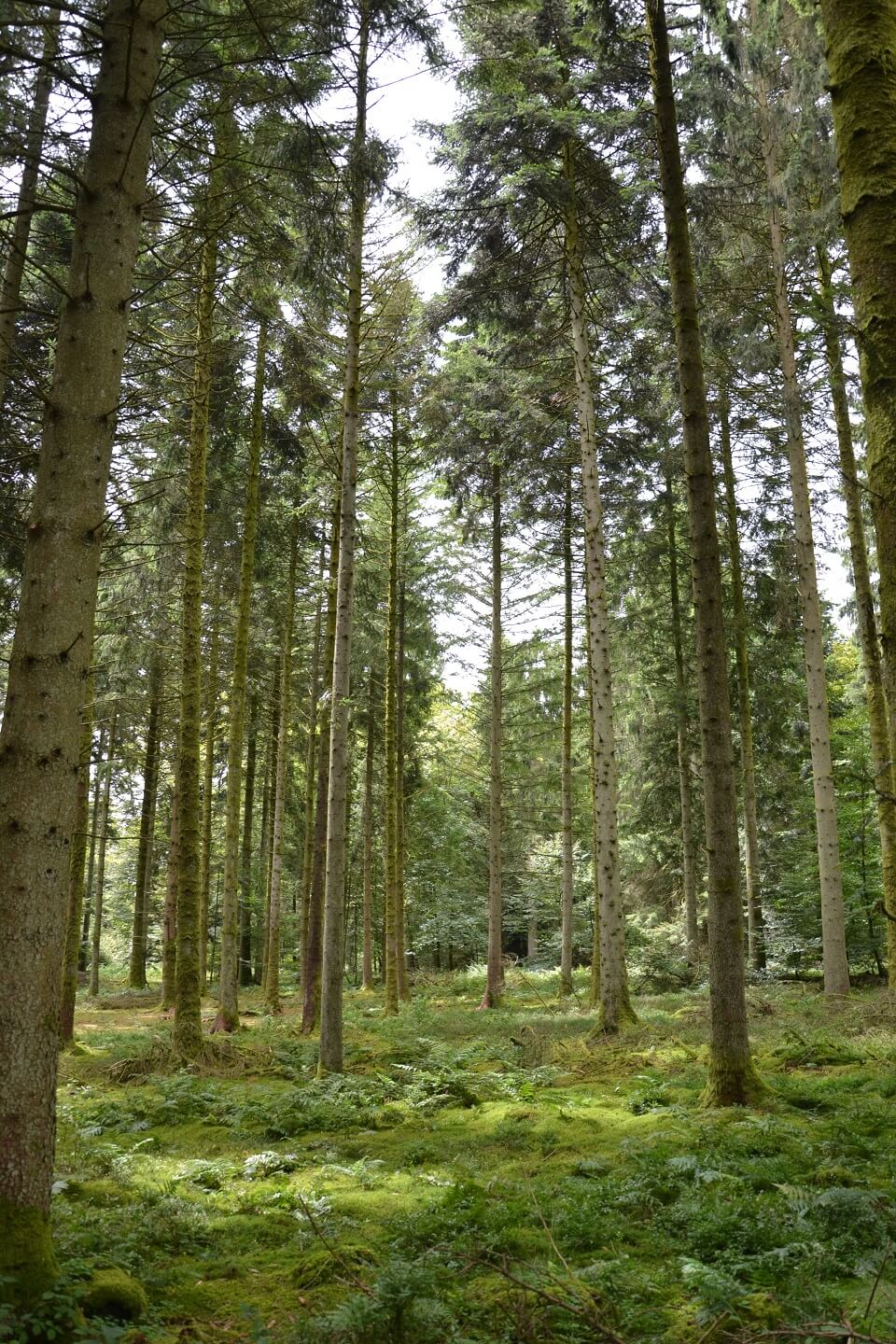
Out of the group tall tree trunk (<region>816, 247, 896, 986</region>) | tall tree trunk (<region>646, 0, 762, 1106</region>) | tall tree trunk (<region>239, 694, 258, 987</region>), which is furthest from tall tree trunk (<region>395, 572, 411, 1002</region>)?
tall tree trunk (<region>646, 0, 762, 1106</region>)

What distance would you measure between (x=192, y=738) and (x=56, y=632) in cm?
770

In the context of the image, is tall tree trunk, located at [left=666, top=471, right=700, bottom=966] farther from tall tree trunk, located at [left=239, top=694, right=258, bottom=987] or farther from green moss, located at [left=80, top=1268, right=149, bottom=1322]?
green moss, located at [left=80, top=1268, right=149, bottom=1322]

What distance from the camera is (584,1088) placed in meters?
8.70

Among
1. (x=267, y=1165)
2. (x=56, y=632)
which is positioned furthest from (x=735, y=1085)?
(x=56, y=632)

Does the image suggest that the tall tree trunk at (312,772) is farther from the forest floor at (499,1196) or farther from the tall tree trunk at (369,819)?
the forest floor at (499,1196)

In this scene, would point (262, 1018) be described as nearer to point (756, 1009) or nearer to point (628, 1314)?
point (756, 1009)

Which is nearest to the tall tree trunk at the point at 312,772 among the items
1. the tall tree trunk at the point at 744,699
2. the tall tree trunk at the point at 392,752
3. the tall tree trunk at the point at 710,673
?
the tall tree trunk at the point at 392,752

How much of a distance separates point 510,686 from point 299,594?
7.45 metres

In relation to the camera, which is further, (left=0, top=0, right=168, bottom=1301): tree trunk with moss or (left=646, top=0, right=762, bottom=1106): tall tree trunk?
(left=646, top=0, right=762, bottom=1106): tall tree trunk

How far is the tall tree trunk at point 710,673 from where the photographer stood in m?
6.77

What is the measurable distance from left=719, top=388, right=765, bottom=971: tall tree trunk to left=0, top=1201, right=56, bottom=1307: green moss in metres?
15.9

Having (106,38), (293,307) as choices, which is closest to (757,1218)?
(106,38)

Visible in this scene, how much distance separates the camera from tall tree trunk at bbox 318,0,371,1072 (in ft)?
33.1

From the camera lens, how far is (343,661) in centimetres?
1080
